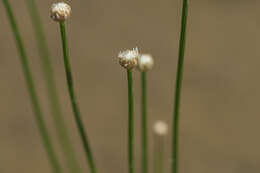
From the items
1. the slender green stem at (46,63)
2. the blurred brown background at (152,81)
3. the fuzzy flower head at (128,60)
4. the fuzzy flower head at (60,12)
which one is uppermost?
the fuzzy flower head at (60,12)

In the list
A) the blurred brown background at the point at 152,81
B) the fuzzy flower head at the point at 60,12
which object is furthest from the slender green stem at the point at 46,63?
the blurred brown background at the point at 152,81

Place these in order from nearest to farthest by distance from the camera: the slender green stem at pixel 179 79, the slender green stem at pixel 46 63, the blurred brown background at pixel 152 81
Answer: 1. the slender green stem at pixel 179 79
2. the slender green stem at pixel 46 63
3. the blurred brown background at pixel 152 81

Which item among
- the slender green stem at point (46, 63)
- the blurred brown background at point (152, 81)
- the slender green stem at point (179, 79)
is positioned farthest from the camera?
the blurred brown background at point (152, 81)

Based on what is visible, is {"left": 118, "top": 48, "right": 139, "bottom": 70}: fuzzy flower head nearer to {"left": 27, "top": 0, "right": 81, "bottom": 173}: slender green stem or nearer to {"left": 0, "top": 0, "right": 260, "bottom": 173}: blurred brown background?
{"left": 27, "top": 0, "right": 81, "bottom": 173}: slender green stem

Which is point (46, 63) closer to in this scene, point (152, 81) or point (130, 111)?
point (130, 111)

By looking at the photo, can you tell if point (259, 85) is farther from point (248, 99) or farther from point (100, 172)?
point (100, 172)

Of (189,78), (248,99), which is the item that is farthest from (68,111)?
(248,99)

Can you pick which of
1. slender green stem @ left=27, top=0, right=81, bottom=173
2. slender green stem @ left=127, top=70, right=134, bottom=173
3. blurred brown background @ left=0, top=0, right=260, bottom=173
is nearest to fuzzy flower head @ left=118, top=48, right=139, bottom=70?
slender green stem @ left=127, top=70, right=134, bottom=173

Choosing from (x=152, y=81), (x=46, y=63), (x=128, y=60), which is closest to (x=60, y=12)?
(x=128, y=60)

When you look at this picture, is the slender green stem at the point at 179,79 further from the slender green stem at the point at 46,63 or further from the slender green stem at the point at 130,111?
the slender green stem at the point at 46,63
